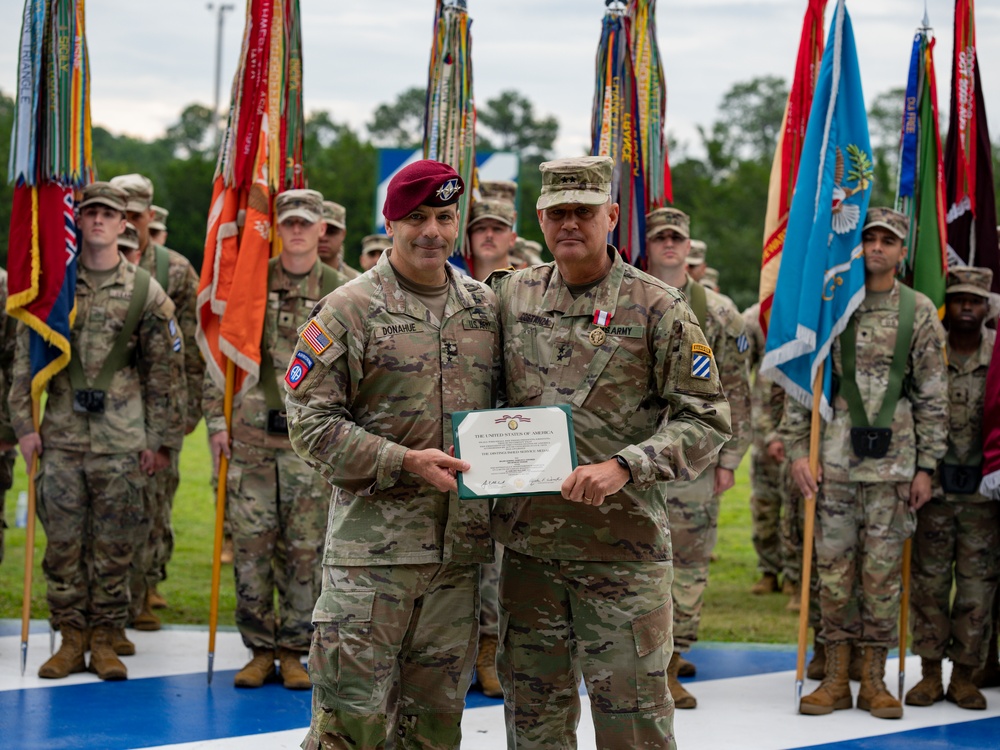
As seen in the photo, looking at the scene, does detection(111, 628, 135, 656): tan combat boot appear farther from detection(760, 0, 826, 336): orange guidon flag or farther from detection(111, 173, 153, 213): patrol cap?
detection(760, 0, 826, 336): orange guidon flag

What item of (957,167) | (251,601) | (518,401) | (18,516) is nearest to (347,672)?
(518,401)

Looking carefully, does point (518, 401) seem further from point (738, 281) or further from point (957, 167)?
point (738, 281)

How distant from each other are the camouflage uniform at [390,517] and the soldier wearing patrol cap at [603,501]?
17 cm

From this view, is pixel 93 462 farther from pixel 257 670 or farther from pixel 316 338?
pixel 316 338

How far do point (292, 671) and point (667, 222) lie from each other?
2954 mm

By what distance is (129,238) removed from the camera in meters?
7.45

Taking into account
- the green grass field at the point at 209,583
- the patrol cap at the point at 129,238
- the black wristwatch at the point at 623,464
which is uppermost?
the patrol cap at the point at 129,238

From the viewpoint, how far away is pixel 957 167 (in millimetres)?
6984

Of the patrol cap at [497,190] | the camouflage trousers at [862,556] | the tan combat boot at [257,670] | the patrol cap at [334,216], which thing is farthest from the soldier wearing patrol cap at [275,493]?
the camouflage trousers at [862,556]

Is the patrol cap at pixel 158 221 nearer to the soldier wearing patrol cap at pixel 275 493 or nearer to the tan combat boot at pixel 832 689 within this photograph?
the soldier wearing patrol cap at pixel 275 493

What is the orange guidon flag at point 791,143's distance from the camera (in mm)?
6523

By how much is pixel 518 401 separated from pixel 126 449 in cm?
305

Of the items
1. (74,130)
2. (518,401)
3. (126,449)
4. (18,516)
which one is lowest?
(18,516)

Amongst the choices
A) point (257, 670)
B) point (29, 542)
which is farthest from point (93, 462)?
point (257, 670)
